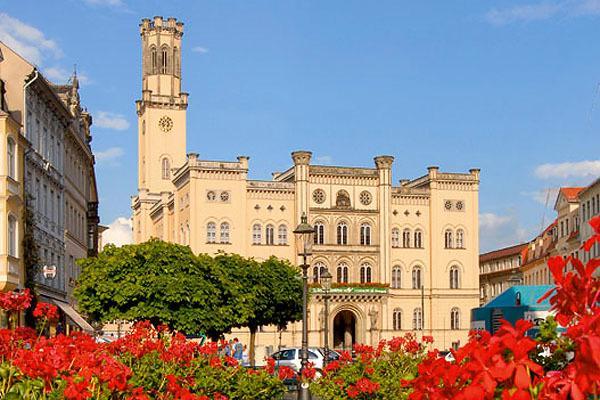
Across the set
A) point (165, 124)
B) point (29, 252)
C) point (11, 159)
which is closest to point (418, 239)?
point (165, 124)

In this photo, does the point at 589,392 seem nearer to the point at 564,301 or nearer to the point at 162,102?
the point at 564,301

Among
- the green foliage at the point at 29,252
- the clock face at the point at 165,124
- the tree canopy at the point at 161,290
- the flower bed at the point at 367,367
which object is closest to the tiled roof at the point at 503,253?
the clock face at the point at 165,124

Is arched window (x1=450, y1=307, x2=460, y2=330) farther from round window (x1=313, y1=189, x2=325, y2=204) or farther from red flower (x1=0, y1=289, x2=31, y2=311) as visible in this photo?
red flower (x1=0, y1=289, x2=31, y2=311)

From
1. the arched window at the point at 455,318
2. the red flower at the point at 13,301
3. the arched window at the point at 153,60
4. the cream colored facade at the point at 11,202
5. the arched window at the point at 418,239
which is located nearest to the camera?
the red flower at the point at 13,301

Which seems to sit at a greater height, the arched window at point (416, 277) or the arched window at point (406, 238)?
the arched window at point (406, 238)

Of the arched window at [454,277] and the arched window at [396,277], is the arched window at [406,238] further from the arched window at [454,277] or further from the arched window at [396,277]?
the arched window at [454,277]

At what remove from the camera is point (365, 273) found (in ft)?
277

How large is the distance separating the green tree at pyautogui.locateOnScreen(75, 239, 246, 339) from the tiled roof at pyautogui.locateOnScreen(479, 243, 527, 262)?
65.5 metres

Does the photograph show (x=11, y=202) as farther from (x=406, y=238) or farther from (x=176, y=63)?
(x=176, y=63)

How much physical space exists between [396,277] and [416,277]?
6.27ft

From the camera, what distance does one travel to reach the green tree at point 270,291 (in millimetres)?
49750

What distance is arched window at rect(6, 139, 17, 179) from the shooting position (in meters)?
31.4

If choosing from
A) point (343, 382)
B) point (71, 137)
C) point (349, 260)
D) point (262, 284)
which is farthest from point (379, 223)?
point (343, 382)

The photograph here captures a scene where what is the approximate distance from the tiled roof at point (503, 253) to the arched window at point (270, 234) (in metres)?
32.1
